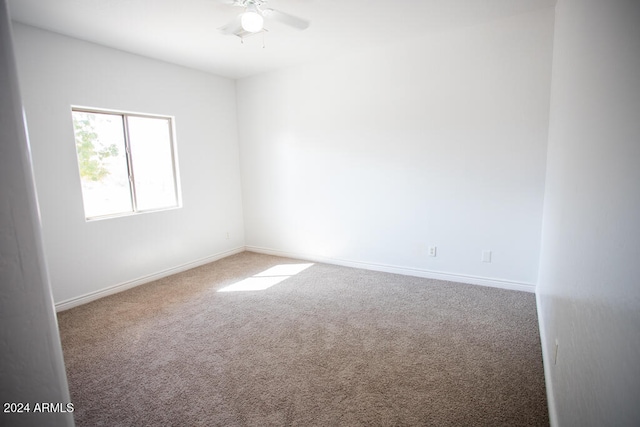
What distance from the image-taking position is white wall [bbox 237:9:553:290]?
298 centimetres

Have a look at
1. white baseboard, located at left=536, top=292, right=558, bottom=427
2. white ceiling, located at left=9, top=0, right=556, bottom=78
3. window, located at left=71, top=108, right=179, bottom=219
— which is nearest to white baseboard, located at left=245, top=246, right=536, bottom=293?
white baseboard, located at left=536, top=292, right=558, bottom=427

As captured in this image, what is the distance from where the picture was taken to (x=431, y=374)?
6.52 feet

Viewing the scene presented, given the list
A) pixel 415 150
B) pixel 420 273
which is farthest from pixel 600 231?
pixel 420 273

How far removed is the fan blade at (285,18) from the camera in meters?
2.39

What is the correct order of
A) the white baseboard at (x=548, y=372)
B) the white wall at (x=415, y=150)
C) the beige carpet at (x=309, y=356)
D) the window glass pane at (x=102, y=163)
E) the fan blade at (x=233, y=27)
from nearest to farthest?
the white baseboard at (x=548, y=372) → the beige carpet at (x=309, y=356) → the fan blade at (x=233, y=27) → the white wall at (x=415, y=150) → the window glass pane at (x=102, y=163)

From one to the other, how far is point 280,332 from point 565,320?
1885 millimetres

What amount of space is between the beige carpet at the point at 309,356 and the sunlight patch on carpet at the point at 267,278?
73 millimetres

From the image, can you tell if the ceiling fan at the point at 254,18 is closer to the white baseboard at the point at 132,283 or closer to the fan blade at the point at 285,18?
the fan blade at the point at 285,18

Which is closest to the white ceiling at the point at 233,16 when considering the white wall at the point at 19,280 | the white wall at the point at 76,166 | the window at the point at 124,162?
the white wall at the point at 76,166

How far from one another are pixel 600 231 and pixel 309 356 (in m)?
1.82

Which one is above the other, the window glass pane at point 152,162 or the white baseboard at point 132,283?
the window glass pane at point 152,162

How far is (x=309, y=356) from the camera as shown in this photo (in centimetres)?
221

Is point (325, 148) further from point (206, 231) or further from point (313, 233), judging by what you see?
point (206, 231)

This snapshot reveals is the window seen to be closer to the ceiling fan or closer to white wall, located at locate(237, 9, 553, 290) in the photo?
white wall, located at locate(237, 9, 553, 290)
